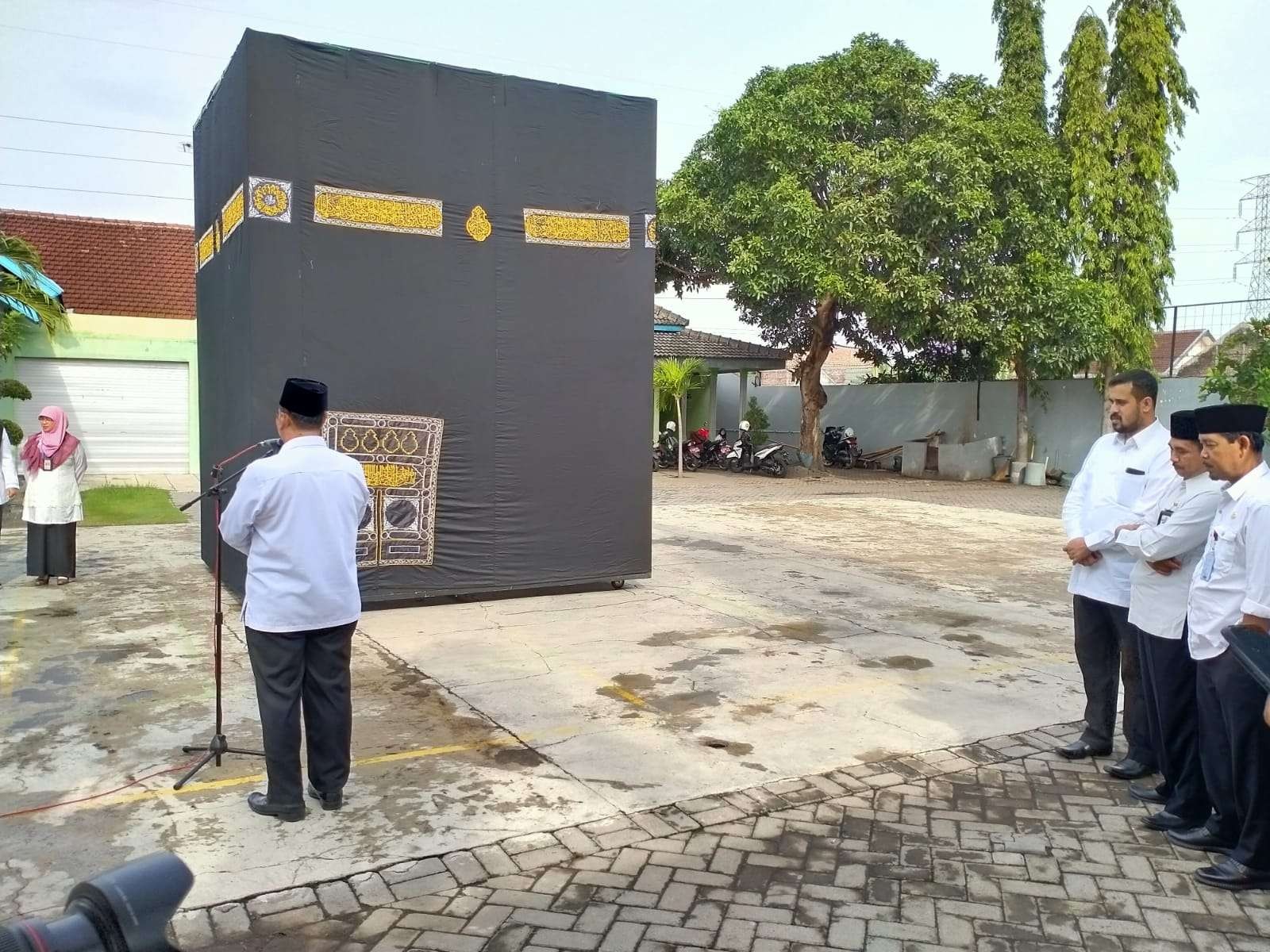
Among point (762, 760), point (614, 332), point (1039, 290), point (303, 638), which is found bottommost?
point (762, 760)

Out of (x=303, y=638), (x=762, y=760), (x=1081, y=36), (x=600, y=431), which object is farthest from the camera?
(x=1081, y=36)

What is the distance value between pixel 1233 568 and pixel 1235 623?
0.19 meters

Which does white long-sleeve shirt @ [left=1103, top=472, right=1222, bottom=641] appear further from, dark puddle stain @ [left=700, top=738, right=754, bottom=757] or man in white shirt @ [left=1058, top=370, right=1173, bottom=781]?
dark puddle stain @ [left=700, top=738, right=754, bottom=757]

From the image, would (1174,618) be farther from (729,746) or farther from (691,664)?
(691,664)

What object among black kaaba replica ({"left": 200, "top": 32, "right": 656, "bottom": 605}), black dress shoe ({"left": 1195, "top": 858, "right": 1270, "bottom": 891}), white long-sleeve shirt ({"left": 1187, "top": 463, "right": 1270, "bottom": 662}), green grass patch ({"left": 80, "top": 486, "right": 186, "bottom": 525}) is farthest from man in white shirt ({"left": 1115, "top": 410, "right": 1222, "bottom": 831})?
green grass patch ({"left": 80, "top": 486, "right": 186, "bottom": 525})

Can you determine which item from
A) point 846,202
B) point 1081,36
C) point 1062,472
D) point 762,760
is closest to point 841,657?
point 762,760

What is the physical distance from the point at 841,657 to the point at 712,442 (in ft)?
59.1

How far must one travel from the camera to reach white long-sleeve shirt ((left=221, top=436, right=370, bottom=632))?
393 cm

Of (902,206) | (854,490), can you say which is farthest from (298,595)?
(902,206)

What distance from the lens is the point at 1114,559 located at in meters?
4.67

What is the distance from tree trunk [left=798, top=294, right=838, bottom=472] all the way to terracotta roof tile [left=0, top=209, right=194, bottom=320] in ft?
42.2

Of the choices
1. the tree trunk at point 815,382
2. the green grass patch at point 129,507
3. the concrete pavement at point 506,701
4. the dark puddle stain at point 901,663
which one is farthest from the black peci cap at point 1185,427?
the tree trunk at point 815,382

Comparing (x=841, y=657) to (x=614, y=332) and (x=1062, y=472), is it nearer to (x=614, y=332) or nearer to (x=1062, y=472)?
(x=614, y=332)

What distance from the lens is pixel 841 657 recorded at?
21.7ft
